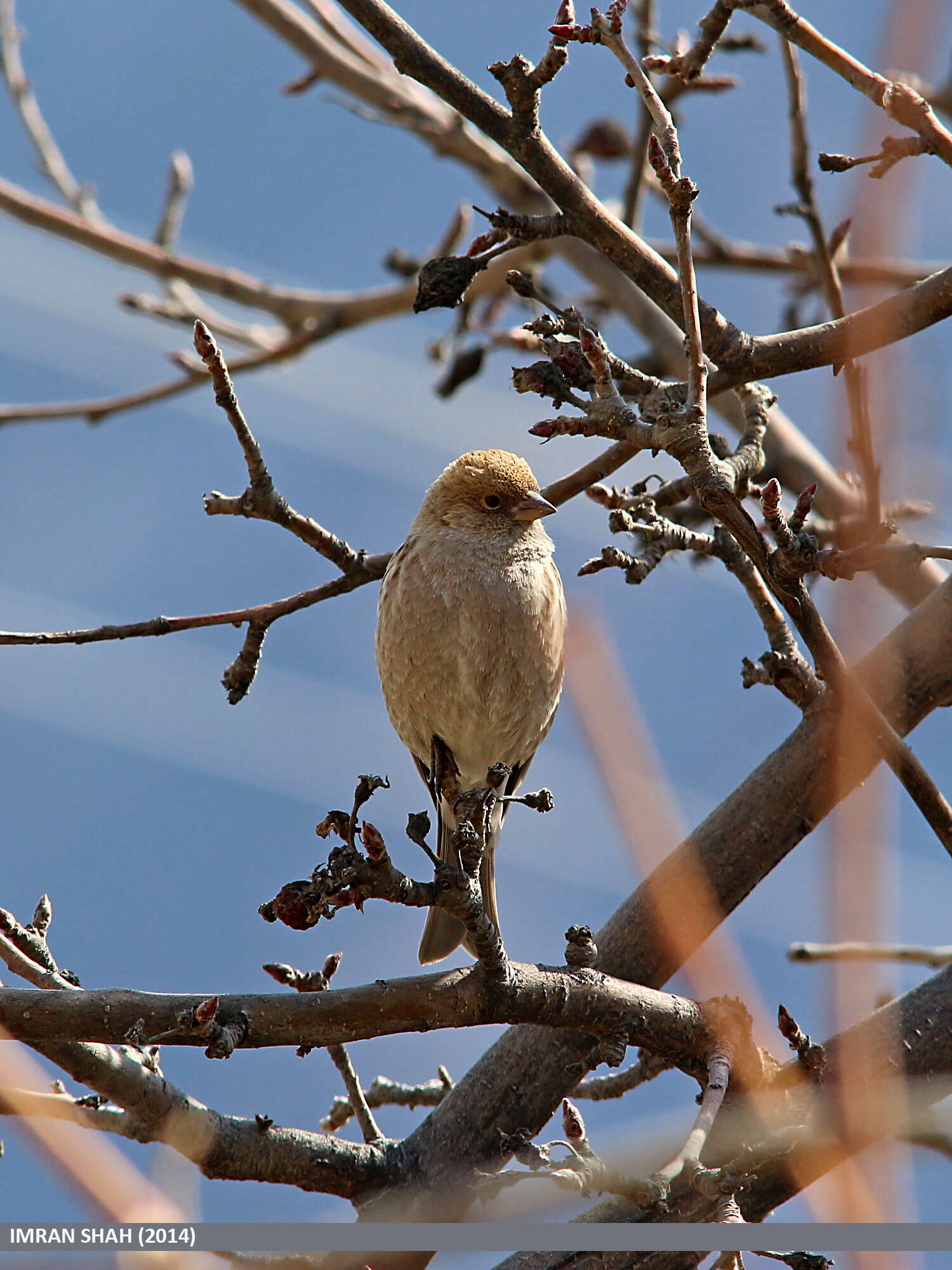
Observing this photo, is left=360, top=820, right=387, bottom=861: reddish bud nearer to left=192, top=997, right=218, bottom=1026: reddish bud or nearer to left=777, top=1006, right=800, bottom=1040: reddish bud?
left=192, top=997, right=218, bottom=1026: reddish bud

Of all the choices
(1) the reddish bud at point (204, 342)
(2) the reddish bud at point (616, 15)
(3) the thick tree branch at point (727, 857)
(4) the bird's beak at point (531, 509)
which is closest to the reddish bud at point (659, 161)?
(2) the reddish bud at point (616, 15)

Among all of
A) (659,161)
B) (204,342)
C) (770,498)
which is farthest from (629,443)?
(204,342)

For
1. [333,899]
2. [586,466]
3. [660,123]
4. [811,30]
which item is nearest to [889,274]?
[660,123]

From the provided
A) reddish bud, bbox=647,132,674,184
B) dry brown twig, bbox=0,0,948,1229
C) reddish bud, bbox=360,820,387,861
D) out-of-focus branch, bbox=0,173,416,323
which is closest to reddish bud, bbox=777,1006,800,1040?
dry brown twig, bbox=0,0,948,1229

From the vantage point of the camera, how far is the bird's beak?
17.5 ft

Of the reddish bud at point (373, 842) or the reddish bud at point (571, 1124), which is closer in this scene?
the reddish bud at point (373, 842)

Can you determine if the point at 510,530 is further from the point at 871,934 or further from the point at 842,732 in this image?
the point at 871,934

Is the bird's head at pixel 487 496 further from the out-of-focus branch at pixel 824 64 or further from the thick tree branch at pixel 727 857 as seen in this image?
the out-of-focus branch at pixel 824 64

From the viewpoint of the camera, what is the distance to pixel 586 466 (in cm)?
447

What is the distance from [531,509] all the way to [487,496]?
310mm

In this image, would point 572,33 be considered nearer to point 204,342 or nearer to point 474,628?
point 204,342

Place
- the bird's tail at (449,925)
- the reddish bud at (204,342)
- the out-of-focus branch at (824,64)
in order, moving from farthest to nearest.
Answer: the bird's tail at (449,925)
the reddish bud at (204,342)
the out-of-focus branch at (824,64)
